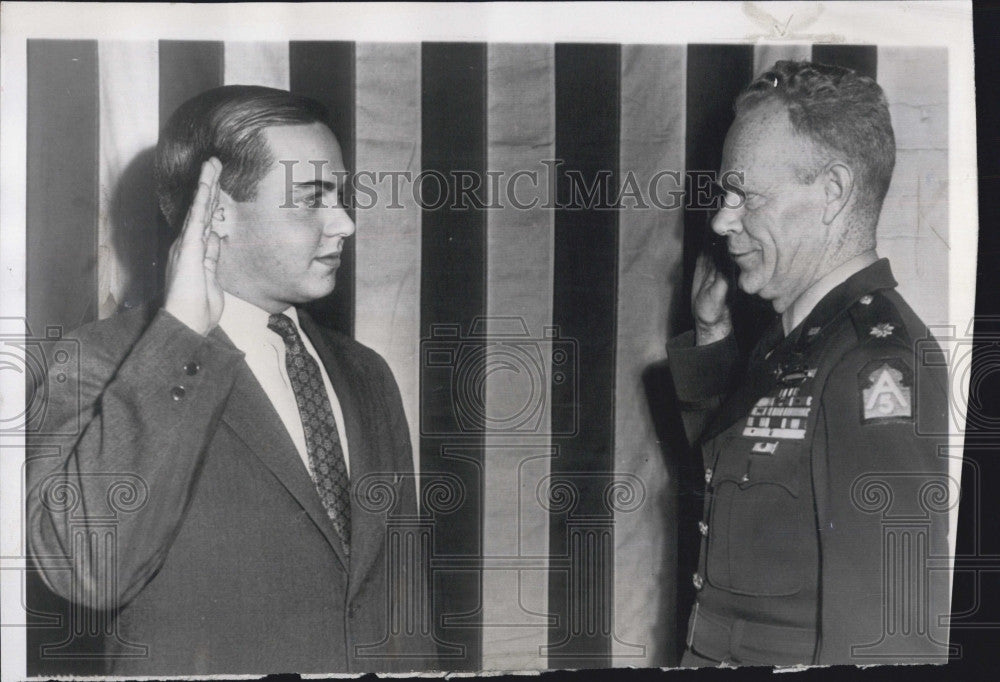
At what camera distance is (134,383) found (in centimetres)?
144

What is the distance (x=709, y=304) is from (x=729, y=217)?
0.15m

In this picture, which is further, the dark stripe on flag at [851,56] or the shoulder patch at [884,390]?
the dark stripe on flag at [851,56]

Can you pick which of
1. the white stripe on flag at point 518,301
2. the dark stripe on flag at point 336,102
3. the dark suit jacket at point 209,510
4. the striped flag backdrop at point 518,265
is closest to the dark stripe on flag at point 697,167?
the striped flag backdrop at point 518,265

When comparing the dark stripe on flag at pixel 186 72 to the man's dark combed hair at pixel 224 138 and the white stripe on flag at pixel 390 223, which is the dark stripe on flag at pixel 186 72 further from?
the white stripe on flag at pixel 390 223

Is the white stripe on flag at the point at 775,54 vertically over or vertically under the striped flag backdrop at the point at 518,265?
over

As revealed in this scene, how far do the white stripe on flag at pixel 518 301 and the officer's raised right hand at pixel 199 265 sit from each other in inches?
17.6

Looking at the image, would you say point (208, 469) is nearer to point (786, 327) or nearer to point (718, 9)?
point (786, 327)

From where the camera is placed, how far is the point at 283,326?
1.48 m

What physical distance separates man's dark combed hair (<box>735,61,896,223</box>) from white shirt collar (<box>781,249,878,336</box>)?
0.08 metres

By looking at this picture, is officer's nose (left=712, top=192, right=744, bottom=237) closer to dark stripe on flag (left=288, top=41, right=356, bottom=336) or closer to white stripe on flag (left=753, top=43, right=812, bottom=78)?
white stripe on flag (left=753, top=43, right=812, bottom=78)

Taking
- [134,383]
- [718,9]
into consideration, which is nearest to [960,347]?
[718,9]

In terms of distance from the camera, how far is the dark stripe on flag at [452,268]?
59.5 inches

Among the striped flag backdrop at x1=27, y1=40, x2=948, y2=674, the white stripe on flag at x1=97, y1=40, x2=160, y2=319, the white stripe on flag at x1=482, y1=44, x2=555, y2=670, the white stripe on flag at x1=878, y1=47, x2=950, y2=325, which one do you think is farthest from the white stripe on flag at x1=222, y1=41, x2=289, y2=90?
the white stripe on flag at x1=878, y1=47, x2=950, y2=325

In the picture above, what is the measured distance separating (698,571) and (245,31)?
3.84 feet
